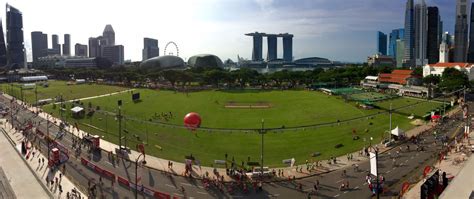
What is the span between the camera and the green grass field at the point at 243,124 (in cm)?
4834

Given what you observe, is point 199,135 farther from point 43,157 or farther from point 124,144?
point 43,157

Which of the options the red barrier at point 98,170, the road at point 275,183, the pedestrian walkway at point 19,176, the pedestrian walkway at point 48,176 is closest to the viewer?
the pedestrian walkway at point 19,176

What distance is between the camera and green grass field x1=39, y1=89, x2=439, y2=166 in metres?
48.3

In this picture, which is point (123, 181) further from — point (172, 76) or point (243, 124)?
point (172, 76)

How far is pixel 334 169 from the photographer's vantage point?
4075cm

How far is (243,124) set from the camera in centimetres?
6344

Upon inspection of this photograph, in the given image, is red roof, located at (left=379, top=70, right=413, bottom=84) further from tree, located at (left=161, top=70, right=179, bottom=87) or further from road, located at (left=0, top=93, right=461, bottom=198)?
road, located at (left=0, top=93, right=461, bottom=198)

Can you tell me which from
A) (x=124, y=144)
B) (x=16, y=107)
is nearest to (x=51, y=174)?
(x=124, y=144)

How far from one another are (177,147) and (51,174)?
1584cm

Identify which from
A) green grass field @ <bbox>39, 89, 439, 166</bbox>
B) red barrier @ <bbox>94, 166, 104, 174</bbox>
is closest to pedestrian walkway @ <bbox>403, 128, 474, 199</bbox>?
green grass field @ <bbox>39, 89, 439, 166</bbox>

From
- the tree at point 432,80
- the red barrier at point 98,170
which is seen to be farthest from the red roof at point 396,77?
the red barrier at point 98,170

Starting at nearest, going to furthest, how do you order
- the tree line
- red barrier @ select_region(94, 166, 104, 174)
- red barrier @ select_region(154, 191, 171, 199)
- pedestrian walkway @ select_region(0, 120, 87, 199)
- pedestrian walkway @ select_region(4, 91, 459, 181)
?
red barrier @ select_region(154, 191, 171, 199) < pedestrian walkway @ select_region(0, 120, 87, 199) < red barrier @ select_region(94, 166, 104, 174) < pedestrian walkway @ select_region(4, 91, 459, 181) < the tree line

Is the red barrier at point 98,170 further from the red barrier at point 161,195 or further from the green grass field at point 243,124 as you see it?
the red barrier at point 161,195

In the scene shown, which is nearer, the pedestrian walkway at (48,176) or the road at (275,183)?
the road at (275,183)
